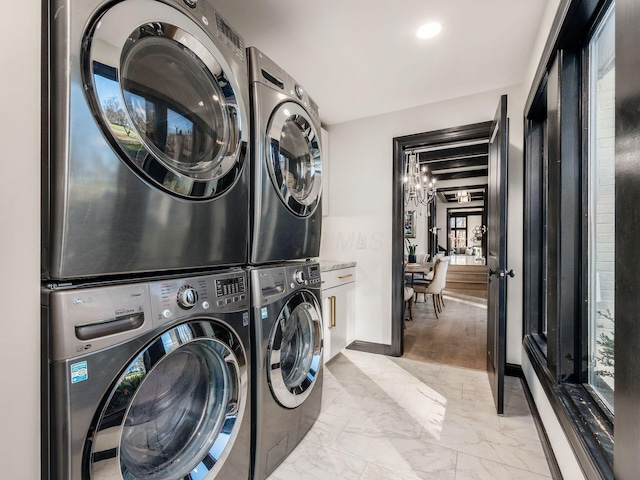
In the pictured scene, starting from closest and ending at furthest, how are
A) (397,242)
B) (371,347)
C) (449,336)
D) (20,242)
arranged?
(20,242)
(397,242)
(371,347)
(449,336)

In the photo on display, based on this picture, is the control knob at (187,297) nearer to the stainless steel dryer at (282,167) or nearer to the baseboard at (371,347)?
the stainless steel dryer at (282,167)

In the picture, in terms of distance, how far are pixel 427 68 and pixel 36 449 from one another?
2716mm

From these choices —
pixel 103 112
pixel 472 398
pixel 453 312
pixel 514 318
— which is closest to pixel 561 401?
pixel 472 398

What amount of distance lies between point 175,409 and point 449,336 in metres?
3.22

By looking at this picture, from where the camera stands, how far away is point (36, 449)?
0.71 meters

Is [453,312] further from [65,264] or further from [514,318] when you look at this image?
[65,264]

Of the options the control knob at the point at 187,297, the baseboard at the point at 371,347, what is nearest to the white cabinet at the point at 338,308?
the baseboard at the point at 371,347

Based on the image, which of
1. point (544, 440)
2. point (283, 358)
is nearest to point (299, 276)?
point (283, 358)

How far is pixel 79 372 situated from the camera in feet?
2.36

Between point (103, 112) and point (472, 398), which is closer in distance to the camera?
point (103, 112)

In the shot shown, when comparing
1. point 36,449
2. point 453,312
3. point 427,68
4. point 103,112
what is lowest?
point 453,312

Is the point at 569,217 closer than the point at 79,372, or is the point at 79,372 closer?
the point at 79,372

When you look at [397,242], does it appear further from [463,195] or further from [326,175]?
[463,195]

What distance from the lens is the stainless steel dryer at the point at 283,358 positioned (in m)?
1.32
